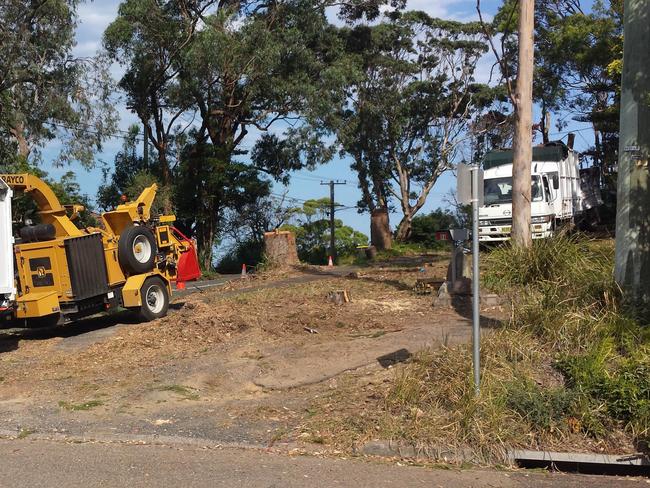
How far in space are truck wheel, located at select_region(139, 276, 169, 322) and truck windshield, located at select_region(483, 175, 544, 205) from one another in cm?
1180

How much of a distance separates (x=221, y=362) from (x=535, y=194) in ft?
49.4

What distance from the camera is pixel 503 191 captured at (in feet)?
73.5

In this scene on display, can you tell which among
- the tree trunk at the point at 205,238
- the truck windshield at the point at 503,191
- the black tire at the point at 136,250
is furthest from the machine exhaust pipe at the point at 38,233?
the tree trunk at the point at 205,238

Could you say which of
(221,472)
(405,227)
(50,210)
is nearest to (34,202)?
(50,210)

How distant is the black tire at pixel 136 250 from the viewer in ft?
44.8

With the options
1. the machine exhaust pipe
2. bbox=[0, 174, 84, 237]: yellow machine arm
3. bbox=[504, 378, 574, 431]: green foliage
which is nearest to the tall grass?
bbox=[504, 378, 574, 431]: green foliage

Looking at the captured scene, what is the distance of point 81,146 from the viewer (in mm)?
26562

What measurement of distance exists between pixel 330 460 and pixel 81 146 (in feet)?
74.3

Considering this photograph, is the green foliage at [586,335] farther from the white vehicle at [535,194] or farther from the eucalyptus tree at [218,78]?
the eucalyptus tree at [218,78]

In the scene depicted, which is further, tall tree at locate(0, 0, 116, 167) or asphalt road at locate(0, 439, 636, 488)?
tall tree at locate(0, 0, 116, 167)

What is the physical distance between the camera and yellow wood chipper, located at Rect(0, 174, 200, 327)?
12.1 m

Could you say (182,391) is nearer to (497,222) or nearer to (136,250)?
(136,250)

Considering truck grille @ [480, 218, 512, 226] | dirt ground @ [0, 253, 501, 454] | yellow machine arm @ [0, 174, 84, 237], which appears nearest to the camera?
dirt ground @ [0, 253, 501, 454]

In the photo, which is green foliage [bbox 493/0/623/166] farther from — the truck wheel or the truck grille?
the truck wheel
